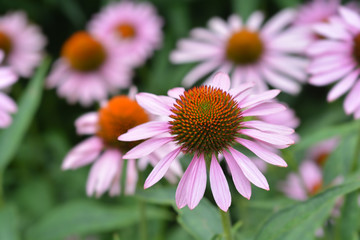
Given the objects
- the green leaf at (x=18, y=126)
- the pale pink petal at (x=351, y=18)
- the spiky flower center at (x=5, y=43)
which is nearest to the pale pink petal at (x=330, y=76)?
the pale pink petal at (x=351, y=18)

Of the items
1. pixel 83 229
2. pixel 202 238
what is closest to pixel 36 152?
pixel 83 229

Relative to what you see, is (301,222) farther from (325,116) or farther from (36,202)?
(36,202)

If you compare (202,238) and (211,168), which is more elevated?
(211,168)

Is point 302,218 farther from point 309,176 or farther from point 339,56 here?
point 309,176

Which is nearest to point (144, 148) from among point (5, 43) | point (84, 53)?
point (84, 53)

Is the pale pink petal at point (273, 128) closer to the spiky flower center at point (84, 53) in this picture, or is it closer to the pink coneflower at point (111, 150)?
the pink coneflower at point (111, 150)
